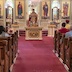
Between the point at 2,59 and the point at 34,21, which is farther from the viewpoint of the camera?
the point at 34,21

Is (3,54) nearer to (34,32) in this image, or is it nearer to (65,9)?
(34,32)

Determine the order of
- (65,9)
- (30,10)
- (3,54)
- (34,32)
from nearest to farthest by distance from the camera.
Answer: (3,54) → (34,32) → (30,10) → (65,9)

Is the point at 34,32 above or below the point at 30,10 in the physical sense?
below

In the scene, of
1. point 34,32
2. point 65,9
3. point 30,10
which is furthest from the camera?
point 65,9

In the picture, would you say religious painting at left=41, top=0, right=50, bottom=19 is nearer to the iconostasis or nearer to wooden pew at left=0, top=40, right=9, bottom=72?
the iconostasis

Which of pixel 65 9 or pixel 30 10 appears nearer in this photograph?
pixel 30 10

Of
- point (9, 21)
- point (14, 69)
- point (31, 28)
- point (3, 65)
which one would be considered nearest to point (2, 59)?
point (3, 65)

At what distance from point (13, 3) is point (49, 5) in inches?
124

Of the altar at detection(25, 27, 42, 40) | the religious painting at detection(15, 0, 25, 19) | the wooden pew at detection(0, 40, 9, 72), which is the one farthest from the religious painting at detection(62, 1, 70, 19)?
the wooden pew at detection(0, 40, 9, 72)

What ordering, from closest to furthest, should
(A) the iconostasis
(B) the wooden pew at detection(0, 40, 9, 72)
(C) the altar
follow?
(B) the wooden pew at detection(0, 40, 9, 72)
(C) the altar
(A) the iconostasis

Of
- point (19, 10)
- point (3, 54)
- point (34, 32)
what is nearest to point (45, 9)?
point (19, 10)

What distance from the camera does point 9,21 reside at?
2103 centimetres

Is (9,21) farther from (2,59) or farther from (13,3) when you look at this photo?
(2,59)

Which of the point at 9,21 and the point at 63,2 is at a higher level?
the point at 63,2
